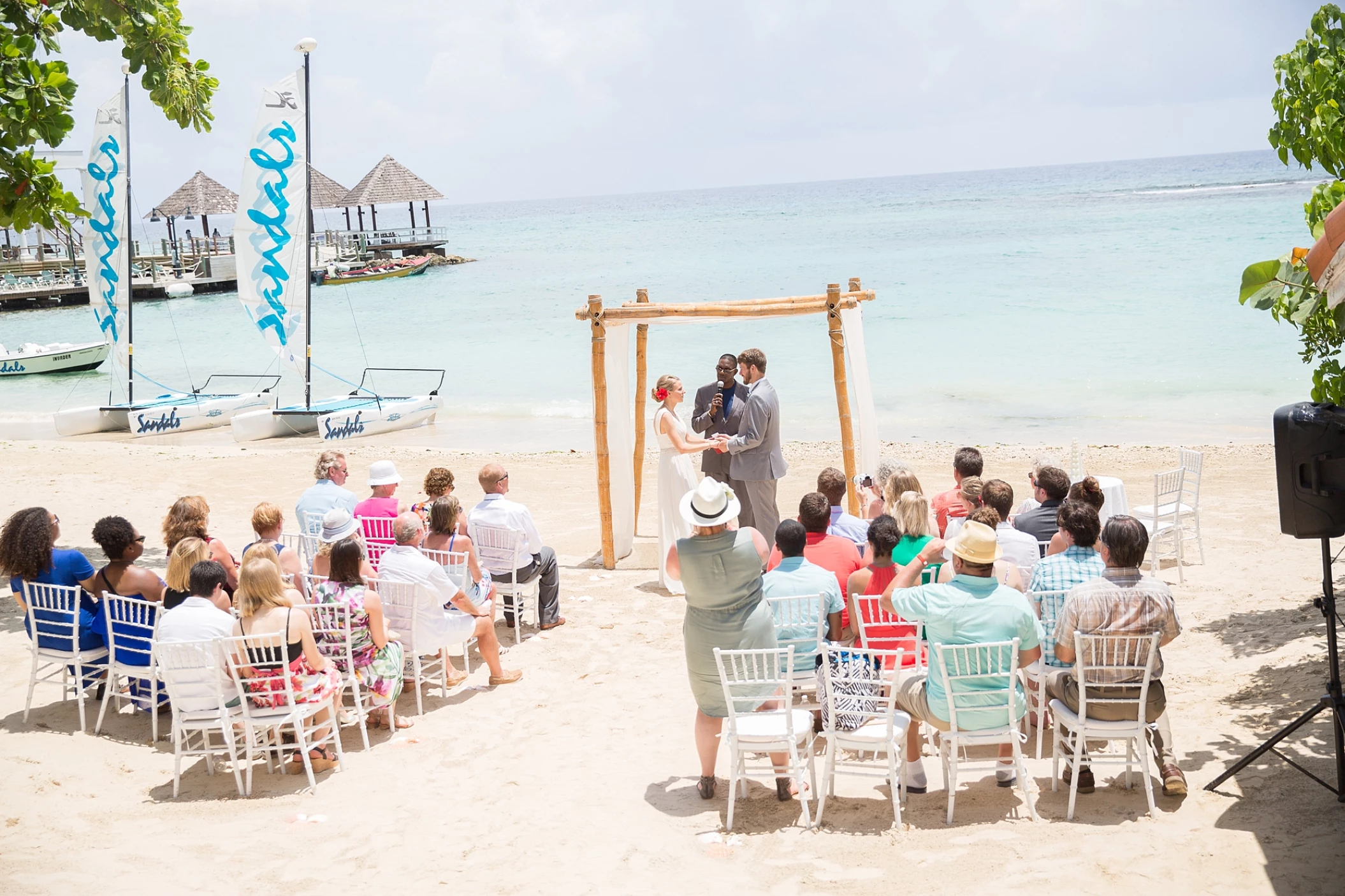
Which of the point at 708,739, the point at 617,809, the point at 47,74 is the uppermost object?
the point at 47,74

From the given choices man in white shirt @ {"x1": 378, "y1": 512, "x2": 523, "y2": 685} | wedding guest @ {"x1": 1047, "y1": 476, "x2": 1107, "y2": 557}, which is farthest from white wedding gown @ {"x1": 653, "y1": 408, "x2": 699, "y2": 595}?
wedding guest @ {"x1": 1047, "y1": 476, "x2": 1107, "y2": 557}

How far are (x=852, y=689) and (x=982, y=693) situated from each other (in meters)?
0.54

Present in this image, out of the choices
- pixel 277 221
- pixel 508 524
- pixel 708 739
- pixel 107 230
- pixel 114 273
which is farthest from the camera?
pixel 114 273

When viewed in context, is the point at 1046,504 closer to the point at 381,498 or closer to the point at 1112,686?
the point at 1112,686

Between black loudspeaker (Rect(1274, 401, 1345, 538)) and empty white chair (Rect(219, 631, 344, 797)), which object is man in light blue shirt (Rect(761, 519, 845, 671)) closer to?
black loudspeaker (Rect(1274, 401, 1345, 538))

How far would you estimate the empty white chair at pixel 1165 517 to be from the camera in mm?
8016

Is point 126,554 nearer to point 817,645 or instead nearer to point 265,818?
point 265,818

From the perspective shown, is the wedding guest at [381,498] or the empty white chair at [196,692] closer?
the empty white chair at [196,692]

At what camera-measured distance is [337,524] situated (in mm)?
5863

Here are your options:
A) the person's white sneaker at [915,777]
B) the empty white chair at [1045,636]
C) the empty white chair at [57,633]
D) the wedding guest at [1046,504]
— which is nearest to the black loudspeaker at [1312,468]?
the empty white chair at [1045,636]

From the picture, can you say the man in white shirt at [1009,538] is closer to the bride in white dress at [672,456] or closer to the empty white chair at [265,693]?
the bride in white dress at [672,456]

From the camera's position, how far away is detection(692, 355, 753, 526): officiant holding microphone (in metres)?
8.06

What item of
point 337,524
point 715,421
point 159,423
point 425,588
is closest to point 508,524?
point 425,588

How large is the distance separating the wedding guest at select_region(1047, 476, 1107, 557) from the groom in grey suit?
2.31 metres
